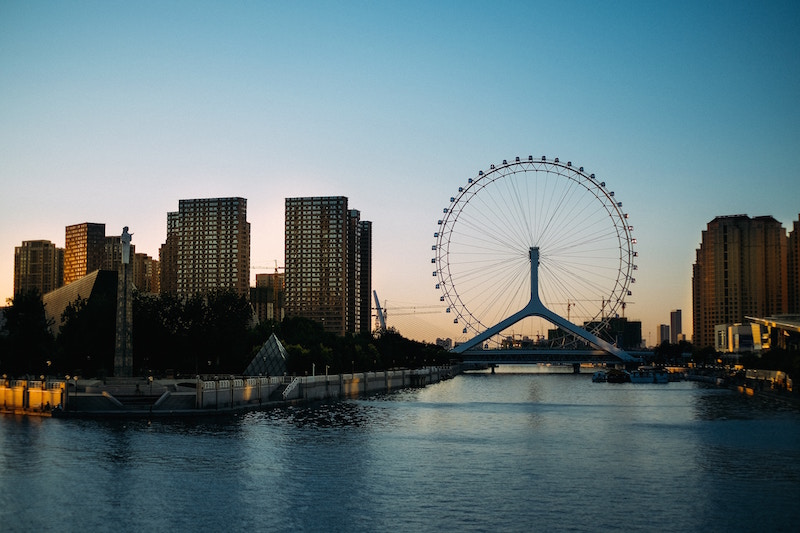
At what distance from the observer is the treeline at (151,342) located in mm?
94562

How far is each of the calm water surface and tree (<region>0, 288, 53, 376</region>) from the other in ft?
110

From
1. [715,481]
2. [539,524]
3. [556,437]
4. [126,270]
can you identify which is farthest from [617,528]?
[126,270]

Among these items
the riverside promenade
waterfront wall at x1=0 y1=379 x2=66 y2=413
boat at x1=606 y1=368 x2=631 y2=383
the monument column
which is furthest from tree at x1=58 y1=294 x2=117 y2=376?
boat at x1=606 y1=368 x2=631 y2=383

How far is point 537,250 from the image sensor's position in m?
154

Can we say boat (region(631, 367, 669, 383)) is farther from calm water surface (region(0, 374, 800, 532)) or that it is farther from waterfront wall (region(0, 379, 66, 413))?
waterfront wall (region(0, 379, 66, 413))

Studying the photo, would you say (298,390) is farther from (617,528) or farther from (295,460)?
(617,528)

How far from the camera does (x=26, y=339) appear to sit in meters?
94.2

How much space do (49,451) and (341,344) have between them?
85444mm

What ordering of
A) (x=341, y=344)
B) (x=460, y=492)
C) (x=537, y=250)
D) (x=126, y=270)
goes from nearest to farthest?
(x=460, y=492) → (x=126, y=270) → (x=341, y=344) → (x=537, y=250)

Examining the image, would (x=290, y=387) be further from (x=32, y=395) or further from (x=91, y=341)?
(x=32, y=395)

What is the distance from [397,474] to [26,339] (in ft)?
214

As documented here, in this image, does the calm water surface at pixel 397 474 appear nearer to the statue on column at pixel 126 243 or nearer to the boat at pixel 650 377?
the statue on column at pixel 126 243

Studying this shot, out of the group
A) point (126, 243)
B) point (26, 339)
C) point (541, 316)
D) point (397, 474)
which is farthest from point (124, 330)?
point (541, 316)

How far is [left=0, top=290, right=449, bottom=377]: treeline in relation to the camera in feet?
310
